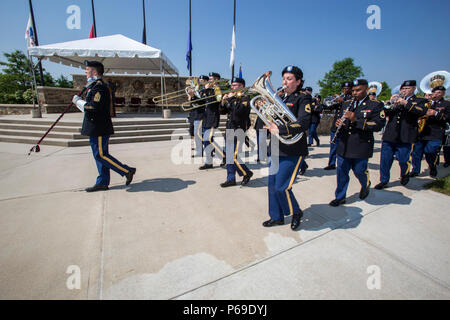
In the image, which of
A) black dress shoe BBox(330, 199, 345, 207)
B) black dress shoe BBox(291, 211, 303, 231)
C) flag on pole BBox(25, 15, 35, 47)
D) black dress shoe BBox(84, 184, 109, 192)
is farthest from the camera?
flag on pole BBox(25, 15, 35, 47)

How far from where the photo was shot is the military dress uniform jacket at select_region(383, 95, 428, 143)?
4.06m

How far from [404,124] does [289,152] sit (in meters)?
3.19

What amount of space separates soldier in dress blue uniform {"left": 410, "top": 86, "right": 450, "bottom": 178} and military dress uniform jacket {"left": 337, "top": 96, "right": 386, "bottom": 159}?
2882 millimetres

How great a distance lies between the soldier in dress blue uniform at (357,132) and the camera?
3.15 m

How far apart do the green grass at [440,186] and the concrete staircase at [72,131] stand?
302 inches

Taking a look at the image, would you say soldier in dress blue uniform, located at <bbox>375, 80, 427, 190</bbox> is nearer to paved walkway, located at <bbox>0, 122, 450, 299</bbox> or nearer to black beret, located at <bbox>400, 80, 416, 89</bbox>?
black beret, located at <bbox>400, 80, 416, 89</bbox>

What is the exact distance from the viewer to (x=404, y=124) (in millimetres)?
4148

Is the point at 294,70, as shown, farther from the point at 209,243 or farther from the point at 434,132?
the point at 434,132

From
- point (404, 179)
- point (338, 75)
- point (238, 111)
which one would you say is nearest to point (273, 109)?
point (238, 111)

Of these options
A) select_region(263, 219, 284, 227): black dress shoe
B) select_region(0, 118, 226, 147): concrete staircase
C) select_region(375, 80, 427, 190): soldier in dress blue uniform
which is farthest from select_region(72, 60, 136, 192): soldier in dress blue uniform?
select_region(375, 80, 427, 190): soldier in dress blue uniform

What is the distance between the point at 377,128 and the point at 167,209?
3253 mm

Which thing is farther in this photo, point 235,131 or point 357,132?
point 235,131

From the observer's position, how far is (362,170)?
345 centimetres
